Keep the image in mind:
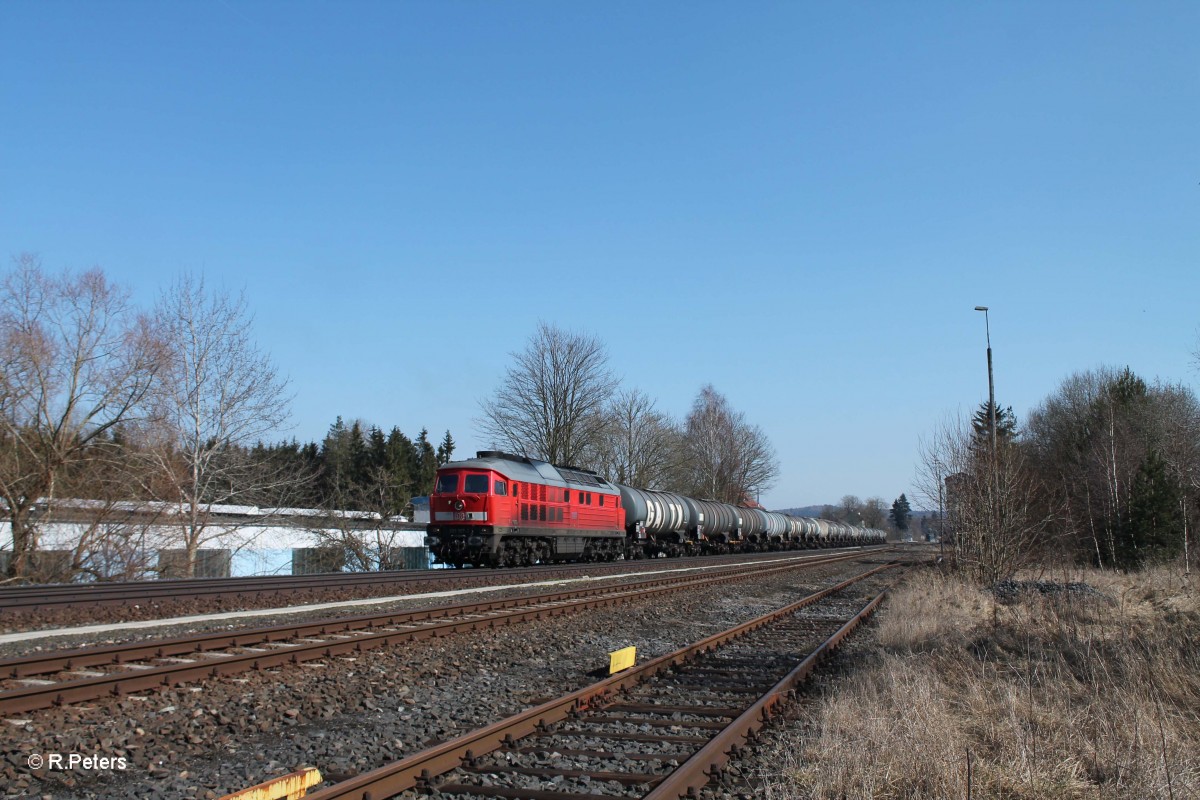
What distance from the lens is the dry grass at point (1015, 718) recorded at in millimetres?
5074

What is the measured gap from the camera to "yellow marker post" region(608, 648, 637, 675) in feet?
29.4

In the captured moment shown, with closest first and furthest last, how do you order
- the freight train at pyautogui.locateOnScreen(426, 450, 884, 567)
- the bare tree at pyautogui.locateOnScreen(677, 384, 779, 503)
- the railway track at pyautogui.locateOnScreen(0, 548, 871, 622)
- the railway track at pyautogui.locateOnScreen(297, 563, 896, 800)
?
the railway track at pyautogui.locateOnScreen(297, 563, 896, 800), the railway track at pyautogui.locateOnScreen(0, 548, 871, 622), the freight train at pyautogui.locateOnScreen(426, 450, 884, 567), the bare tree at pyautogui.locateOnScreen(677, 384, 779, 503)

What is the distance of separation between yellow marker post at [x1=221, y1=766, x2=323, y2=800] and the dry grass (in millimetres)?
2847

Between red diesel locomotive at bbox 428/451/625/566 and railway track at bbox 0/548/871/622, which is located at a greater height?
red diesel locomotive at bbox 428/451/625/566

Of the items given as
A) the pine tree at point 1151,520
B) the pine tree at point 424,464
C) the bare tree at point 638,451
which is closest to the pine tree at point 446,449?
the pine tree at point 424,464

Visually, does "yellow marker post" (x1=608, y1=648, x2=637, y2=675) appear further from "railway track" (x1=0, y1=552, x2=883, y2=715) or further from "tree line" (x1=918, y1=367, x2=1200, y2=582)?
"tree line" (x1=918, y1=367, x2=1200, y2=582)

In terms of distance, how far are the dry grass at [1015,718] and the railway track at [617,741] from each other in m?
0.60

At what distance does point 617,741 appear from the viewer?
6.49 m

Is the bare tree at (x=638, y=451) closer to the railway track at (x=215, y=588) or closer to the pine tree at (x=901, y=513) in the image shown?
the railway track at (x=215, y=588)

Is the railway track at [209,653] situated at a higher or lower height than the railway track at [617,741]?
higher

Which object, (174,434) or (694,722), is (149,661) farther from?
(174,434)

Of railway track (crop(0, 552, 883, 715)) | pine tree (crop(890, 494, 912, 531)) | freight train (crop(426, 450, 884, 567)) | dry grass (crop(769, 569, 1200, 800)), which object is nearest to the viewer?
dry grass (crop(769, 569, 1200, 800))

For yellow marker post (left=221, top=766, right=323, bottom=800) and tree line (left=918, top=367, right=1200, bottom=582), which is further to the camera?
tree line (left=918, top=367, right=1200, bottom=582)

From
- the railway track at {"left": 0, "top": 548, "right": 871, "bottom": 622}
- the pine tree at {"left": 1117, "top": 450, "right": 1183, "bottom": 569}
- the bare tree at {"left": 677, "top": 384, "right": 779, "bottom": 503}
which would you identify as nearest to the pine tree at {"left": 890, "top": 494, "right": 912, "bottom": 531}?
the bare tree at {"left": 677, "top": 384, "right": 779, "bottom": 503}
